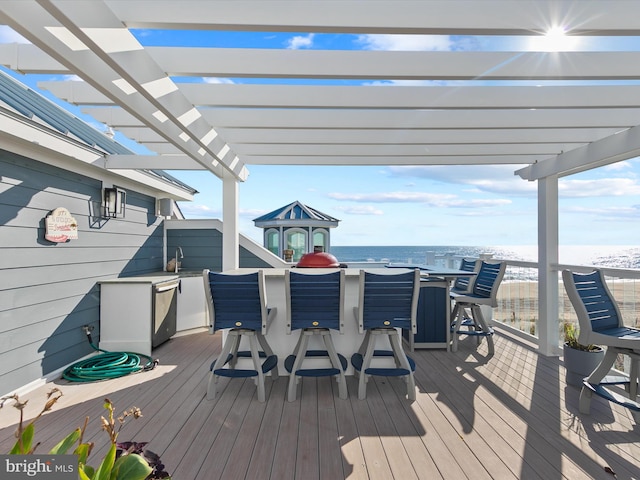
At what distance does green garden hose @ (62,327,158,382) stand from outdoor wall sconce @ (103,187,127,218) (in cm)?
144

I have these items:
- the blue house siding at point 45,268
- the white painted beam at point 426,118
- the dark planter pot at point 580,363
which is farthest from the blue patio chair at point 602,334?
the blue house siding at point 45,268

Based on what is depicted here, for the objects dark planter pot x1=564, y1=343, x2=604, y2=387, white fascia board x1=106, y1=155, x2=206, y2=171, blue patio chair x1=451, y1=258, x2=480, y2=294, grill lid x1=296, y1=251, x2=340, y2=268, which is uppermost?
white fascia board x1=106, y1=155, x2=206, y2=171

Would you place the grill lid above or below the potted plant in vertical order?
above

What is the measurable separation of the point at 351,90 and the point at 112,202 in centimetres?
343

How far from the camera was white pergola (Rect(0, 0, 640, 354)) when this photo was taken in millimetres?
1922

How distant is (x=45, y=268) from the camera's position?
3693mm

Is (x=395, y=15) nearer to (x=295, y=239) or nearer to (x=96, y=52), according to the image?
(x=96, y=52)

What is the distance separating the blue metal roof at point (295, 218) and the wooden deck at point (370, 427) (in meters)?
5.54

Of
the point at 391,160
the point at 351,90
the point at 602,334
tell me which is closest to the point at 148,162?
the point at 351,90

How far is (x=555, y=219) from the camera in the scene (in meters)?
4.68

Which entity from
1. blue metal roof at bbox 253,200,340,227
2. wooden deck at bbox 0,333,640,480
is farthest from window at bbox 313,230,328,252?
wooden deck at bbox 0,333,640,480

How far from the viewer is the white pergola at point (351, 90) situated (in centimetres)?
192

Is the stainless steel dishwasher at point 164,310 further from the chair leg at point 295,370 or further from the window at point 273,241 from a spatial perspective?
the window at point 273,241

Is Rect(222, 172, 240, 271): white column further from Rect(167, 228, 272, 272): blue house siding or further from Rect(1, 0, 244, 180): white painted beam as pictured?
Rect(1, 0, 244, 180): white painted beam
